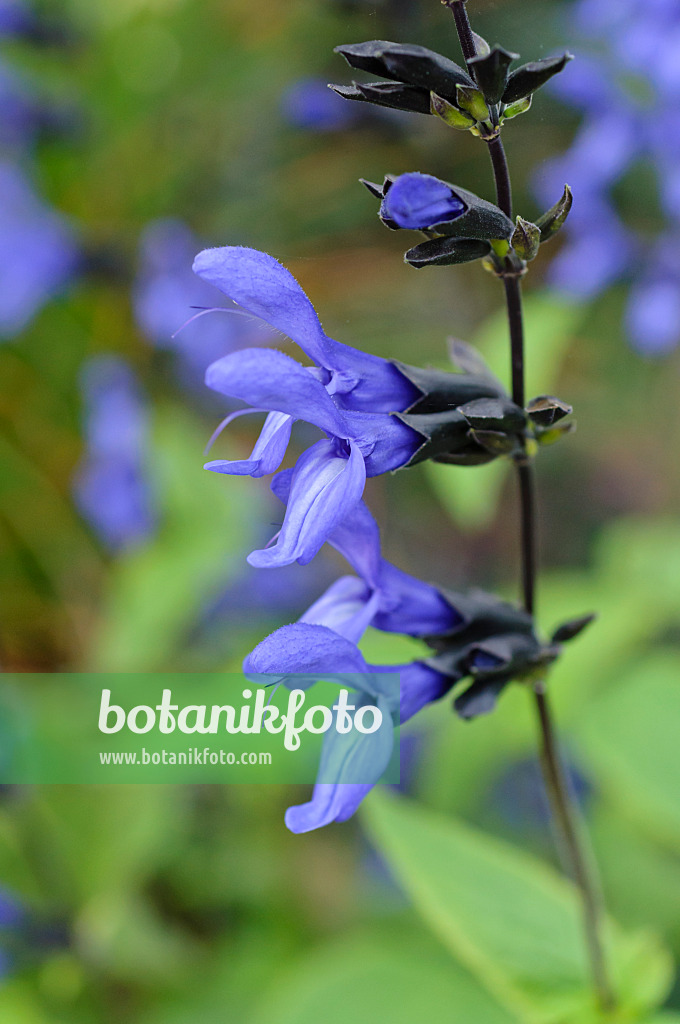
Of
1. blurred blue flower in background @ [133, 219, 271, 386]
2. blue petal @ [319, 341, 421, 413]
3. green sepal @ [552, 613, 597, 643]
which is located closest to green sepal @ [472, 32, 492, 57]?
blue petal @ [319, 341, 421, 413]

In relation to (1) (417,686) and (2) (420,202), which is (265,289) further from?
(1) (417,686)

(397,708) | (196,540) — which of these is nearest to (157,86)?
(196,540)

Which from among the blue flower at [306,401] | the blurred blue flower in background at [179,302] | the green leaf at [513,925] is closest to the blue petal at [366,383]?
the blue flower at [306,401]

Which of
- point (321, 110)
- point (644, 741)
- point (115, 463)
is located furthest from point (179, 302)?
point (644, 741)

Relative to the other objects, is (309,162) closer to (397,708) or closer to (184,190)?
(184,190)

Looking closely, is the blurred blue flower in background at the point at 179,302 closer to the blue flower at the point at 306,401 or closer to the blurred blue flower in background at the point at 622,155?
the blurred blue flower in background at the point at 622,155
